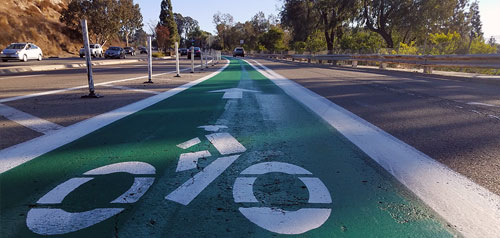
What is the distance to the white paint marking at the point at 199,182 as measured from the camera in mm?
2216

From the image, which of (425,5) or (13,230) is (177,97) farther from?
(425,5)

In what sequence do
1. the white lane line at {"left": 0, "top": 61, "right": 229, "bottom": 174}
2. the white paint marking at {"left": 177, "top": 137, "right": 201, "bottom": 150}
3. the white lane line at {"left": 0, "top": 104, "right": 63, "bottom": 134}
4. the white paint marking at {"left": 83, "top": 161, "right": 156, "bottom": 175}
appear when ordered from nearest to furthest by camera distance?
the white paint marking at {"left": 83, "top": 161, "right": 156, "bottom": 175} < the white lane line at {"left": 0, "top": 61, "right": 229, "bottom": 174} < the white paint marking at {"left": 177, "top": 137, "right": 201, "bottom": 150} < the white lane line at {"left": 0, "top": 104, "right": 63, "bottom": 134}

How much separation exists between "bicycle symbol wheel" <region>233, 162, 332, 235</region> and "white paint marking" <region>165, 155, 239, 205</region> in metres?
0.24

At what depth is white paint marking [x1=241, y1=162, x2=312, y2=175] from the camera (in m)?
2.67

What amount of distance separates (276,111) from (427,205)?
3578 mm

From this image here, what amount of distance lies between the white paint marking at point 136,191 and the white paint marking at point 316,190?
1.18 meters

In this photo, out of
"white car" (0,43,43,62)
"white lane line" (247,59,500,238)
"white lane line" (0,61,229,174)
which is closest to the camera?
"white lane line" (247,59,500,238)

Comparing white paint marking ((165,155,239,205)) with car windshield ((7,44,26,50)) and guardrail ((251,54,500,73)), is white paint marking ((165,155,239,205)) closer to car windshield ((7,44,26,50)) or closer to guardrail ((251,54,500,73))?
guardrail ((251,54,500,73))

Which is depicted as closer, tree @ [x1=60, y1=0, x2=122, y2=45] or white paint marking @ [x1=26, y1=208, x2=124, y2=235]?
white paint marking @ [x1=26, y1=208, x2=124, y2=235]

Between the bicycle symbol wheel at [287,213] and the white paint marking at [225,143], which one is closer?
the bicycle symbol wheel at [287,213]

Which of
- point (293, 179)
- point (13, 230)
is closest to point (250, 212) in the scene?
point (293, 179)

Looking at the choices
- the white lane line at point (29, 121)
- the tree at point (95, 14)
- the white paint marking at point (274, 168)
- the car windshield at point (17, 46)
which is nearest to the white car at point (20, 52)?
the car windshield at point (17, 46)

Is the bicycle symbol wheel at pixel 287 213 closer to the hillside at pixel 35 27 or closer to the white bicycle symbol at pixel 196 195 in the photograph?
the white bicycle symbol at pixel 196 195

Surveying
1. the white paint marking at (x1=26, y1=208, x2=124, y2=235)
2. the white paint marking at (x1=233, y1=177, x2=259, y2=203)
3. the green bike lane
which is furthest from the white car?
the white paint marking at (x1=233, y1=177, x2=259, y2=203)
